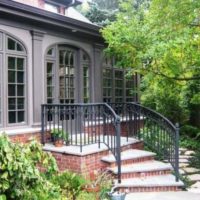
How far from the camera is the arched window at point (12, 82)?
268 inches

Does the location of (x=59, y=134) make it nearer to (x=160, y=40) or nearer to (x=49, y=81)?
(x=49, y=81)

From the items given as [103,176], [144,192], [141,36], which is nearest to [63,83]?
[141,36]

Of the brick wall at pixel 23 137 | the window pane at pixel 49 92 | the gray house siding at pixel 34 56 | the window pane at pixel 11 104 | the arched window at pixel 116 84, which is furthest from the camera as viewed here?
the arched window at pixel 116 84

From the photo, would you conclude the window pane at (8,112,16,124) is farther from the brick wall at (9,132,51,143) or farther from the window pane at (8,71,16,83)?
the window pane at (8,71,16,83)

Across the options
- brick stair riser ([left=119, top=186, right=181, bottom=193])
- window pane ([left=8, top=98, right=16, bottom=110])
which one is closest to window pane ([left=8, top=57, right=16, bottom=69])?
window pane ([left=8, top=98, right=16, bottom=110])

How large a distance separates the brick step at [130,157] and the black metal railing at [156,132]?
0.84 ft

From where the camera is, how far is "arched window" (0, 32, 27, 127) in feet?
22.3

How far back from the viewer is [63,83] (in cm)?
844

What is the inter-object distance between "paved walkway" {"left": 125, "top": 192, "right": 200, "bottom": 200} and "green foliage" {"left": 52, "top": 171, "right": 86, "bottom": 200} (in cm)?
84

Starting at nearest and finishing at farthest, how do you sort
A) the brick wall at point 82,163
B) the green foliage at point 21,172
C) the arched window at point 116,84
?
the green foliage at point 21,172 < the brick wall at point 82,163 < the arched window at point 116,84

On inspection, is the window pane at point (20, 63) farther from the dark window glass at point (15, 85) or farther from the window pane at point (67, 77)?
the window pane at point (67, 77)

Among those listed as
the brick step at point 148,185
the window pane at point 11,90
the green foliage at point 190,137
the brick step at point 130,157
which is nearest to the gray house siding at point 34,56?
the window pane at point 11,90

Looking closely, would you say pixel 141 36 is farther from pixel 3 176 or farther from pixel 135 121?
pixel 3 176

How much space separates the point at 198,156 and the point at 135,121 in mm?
2042
